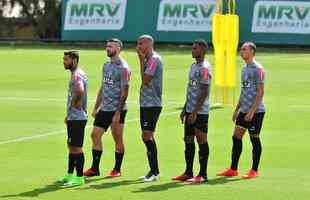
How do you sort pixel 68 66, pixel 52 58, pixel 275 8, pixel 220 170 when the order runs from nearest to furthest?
pixel 68 66 < pixel 220 170 < pixel 52 58 < pixel 275 8

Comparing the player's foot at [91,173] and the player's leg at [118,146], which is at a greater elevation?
the player's leg at [118,146]

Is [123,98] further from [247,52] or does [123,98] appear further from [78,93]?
[247,52]

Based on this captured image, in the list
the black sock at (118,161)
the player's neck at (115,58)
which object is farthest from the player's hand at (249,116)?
the player's neck at (115,58)

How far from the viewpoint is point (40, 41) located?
60.1 m

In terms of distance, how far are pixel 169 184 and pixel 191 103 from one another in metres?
1.23

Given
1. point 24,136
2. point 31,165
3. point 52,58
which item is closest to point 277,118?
point 24,136

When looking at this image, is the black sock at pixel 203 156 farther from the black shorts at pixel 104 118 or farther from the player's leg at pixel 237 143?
the black shorts at pixel 104 118

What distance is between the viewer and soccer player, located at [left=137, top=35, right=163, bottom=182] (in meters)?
13.6

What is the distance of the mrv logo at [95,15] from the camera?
178ft

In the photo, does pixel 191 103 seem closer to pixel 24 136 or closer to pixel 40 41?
pixel 24 136

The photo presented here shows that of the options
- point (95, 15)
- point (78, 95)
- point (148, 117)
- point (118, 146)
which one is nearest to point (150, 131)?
point (148, 117)

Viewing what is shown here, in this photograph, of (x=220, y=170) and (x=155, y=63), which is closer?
(x=155, y=63)

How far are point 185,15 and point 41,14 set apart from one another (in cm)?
1629

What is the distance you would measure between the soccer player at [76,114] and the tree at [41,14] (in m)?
50.9
